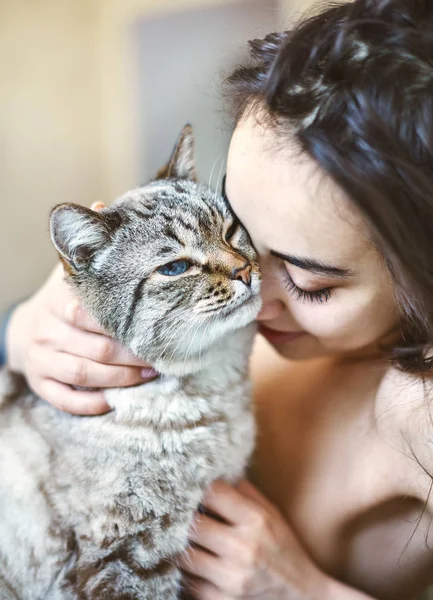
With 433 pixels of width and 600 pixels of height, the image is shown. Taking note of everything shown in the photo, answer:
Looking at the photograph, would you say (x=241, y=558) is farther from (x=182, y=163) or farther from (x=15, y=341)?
(x=182, y=163)

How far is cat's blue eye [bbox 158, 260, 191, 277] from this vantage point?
88cm

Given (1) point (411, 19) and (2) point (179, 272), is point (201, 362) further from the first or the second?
(1) point (411, 19)

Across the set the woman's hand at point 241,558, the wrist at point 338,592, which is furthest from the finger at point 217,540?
the wrist at point 338,592

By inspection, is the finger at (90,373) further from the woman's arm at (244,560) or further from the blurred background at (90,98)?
the blurred background at (90,98)

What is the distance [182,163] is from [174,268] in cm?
29

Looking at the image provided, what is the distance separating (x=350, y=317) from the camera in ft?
2.69

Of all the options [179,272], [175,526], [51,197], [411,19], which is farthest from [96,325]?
[51,197]

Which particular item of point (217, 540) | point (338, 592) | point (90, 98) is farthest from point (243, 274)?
point (90, 98)

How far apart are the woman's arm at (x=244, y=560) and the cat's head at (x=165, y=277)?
26 cm

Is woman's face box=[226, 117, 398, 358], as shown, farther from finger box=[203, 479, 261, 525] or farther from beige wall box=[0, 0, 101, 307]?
beige wall box=[0, 0, 101, 307]

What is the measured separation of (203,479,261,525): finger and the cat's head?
0.21 metres

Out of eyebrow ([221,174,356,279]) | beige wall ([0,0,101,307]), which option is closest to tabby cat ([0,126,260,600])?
eyebrow ([221,174,356,279])

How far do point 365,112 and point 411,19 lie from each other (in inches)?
4.6

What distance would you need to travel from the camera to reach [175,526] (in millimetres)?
855
